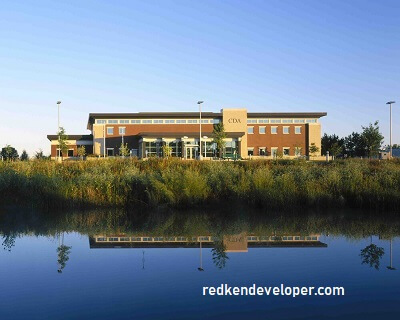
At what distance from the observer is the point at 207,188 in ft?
53.7

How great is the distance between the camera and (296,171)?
730 inches

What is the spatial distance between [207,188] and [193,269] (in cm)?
835

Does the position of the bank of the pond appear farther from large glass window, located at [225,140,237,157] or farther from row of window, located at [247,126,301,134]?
row of window, located at [247,126,301,134]

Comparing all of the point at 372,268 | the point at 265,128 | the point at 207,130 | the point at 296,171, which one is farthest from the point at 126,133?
the point at 372,268

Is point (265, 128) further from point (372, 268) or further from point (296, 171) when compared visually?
point (372, 268)

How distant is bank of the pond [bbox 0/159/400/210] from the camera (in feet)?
51.5

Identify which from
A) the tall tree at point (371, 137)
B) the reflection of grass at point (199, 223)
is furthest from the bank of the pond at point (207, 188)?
the tall tree at point (371, 137)

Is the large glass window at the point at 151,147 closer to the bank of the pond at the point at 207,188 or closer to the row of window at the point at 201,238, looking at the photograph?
the bank of the pond at the point at 207,188

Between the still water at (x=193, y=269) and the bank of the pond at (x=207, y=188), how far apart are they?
1.93 meters

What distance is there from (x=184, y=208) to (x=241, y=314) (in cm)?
996

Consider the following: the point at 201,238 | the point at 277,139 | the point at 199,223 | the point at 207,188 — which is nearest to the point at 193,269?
the point at 201,238

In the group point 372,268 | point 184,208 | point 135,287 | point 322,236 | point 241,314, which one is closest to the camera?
point 241,314

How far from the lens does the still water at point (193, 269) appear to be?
19.8ft

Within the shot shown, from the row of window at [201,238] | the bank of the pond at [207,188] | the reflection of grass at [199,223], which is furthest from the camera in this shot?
the bank of the pond at [207,188]
